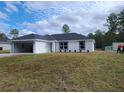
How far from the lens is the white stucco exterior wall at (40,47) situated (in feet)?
97.9

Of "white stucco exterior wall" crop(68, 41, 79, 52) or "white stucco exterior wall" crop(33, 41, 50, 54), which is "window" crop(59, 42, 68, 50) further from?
"white stucco exterior wall" crop(33, 41, 50, 54)

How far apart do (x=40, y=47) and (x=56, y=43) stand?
3.90m

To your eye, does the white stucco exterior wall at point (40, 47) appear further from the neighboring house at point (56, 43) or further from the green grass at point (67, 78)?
the green grass at point (67, 78)

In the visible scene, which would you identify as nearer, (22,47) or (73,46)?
(73,46)

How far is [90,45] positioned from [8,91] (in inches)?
943

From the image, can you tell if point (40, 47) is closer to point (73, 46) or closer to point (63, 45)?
point (63, 45)

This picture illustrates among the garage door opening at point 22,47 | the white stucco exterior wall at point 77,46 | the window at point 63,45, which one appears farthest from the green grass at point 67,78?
the garage door opening at point 22,47

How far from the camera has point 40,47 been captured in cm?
3116

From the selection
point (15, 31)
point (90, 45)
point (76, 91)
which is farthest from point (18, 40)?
point (15, 31)

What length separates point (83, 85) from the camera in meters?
9.50

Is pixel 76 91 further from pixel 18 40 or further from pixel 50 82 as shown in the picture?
pixel 18 40

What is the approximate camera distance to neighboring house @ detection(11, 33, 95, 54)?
3077 cm

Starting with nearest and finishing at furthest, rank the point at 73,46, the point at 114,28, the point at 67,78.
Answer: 1. the point at 67,78
2. the point at 73,46
3. the point at 114,28

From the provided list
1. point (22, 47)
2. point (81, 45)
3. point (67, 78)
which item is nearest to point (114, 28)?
point (81, 45)
